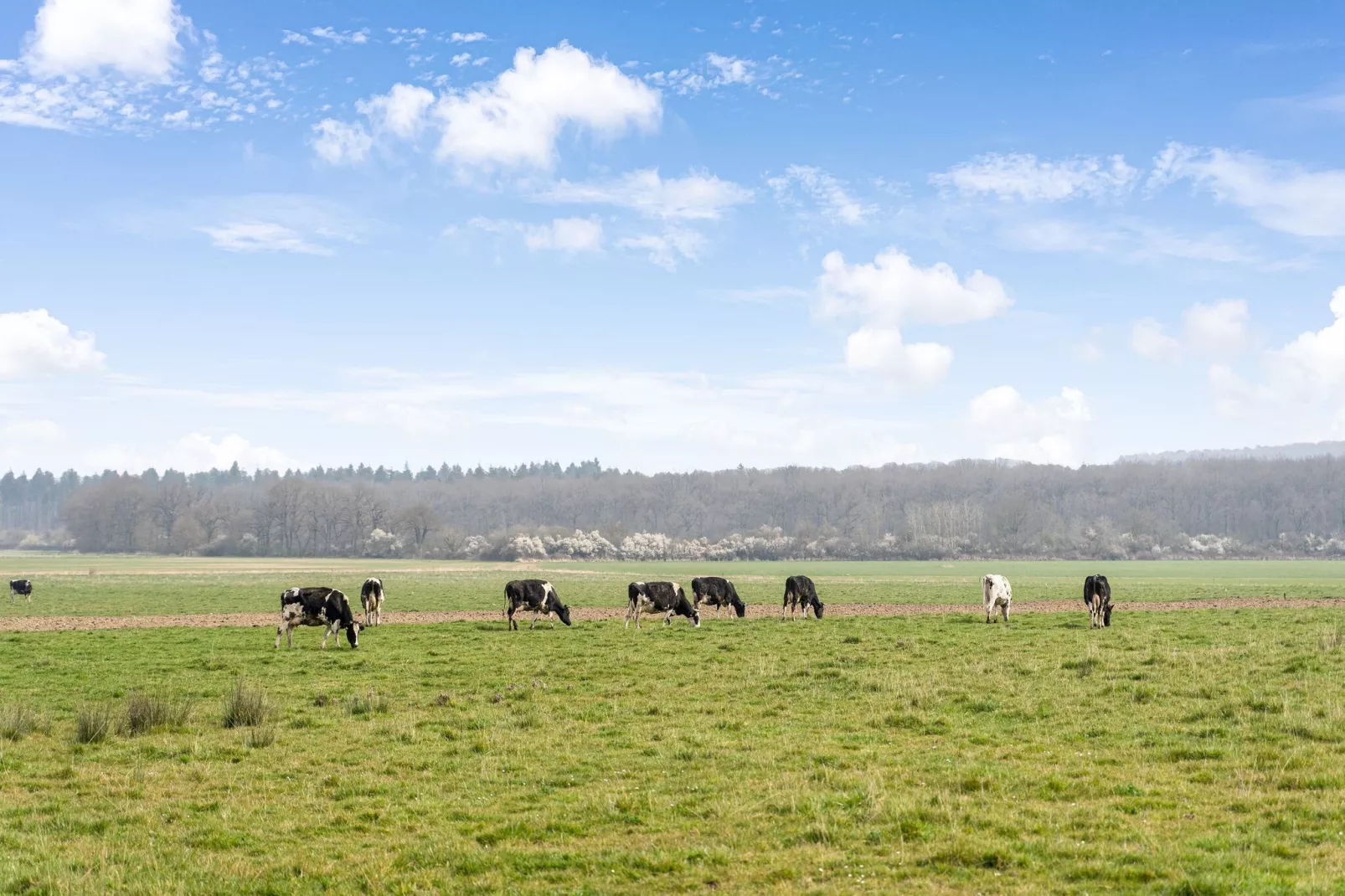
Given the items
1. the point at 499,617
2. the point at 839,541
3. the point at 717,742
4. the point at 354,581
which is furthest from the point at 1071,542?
the point at 717,742

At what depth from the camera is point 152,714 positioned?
17078mm

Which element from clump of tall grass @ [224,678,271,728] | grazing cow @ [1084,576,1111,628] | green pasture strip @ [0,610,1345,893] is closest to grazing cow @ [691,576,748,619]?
grazing cow @ [1084,576,1111,628]

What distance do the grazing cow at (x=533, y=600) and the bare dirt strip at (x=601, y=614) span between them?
192 cm

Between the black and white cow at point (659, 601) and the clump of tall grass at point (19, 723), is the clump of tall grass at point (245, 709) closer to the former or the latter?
the clump of tall grass at point (19, 723)

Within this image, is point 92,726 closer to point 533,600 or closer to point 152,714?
point 152,714

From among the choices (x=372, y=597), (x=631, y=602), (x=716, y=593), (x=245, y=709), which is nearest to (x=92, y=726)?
(x=245, y=709)

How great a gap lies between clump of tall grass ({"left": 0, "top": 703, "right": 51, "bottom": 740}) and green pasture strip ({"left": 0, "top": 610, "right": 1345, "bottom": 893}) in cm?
5

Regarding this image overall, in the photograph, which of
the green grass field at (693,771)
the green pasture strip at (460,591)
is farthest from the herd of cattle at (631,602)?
the green pasture strip at (460,591)

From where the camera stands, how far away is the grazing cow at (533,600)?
111ft

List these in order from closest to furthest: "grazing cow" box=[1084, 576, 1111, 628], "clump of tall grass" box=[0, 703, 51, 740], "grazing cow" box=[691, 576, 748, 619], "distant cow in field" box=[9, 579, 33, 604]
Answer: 1. "clump of tall grass" box=[0, 703, 51, 740]
2. "grazing cow" box=[1084, 576, 1111, 628]
3. "grazing cow" box=[691, 576, 748, 619]
4. "distant cow in field" box=[9, 579, 33, 604]

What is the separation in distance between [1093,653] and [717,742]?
473 inches

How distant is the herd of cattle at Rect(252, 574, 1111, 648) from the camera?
28.5 metres

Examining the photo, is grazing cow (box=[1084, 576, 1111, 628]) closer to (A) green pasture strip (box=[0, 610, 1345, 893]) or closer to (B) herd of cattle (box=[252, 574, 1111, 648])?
(B) herd of cattle (box=[252, 574, 1111, 648])

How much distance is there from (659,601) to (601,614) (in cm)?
696
